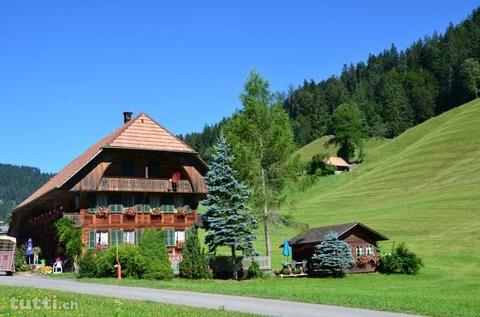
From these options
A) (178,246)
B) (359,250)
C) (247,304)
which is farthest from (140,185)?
(247,304)

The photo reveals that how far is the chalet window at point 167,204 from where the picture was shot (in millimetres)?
48719

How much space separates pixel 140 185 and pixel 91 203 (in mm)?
3662

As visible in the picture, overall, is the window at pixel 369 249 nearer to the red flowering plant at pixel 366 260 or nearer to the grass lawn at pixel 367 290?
the red flowering plant at pixel 366 260

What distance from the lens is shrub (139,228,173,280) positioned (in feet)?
114

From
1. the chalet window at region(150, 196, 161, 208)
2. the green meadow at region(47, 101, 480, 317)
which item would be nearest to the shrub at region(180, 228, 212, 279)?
the green meadow at region(47, 101, 480, 317)

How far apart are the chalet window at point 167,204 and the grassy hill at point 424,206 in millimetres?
8755

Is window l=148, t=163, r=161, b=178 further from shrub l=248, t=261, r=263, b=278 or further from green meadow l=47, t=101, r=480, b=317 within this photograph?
shrub l=248, t=261, r=263, b=278

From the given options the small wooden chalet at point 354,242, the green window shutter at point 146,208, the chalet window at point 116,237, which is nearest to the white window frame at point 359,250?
the small wooden chalet at point 354,242

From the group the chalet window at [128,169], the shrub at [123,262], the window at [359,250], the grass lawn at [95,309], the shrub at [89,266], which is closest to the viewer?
the grass lawn at [95,309]

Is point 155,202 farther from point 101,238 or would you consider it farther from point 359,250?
point 359,250

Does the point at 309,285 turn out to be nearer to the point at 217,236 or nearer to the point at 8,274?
the point at 217,236

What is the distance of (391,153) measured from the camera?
130125 millimetres

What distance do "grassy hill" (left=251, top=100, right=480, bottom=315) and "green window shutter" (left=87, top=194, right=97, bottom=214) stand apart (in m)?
13.6

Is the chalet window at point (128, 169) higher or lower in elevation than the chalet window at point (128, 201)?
higher
